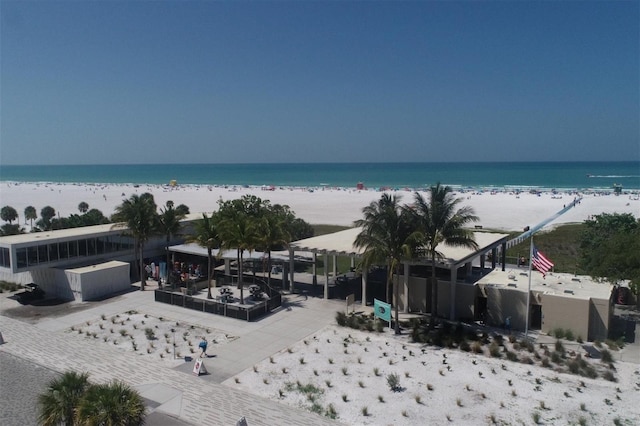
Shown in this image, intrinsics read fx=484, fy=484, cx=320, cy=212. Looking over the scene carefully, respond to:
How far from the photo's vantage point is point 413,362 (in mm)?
17000

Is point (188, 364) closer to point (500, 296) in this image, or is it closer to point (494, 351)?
point (494, 351)

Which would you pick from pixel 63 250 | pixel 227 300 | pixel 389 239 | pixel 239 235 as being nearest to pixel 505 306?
pixel 389 239

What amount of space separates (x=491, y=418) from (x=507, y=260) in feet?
74.9

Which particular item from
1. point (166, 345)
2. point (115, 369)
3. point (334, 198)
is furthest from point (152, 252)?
point (334, 198)

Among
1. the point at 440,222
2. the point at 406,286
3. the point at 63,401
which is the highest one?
the point at 440,222

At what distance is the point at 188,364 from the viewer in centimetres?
1683

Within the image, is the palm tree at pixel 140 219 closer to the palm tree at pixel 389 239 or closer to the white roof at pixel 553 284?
the palm tree at pixel 389 239

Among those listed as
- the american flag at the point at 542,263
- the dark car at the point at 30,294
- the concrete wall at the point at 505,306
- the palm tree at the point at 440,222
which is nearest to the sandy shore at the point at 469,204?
the dark car at the point at 30,294

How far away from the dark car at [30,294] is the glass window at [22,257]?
151cm

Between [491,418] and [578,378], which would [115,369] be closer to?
[491,418]

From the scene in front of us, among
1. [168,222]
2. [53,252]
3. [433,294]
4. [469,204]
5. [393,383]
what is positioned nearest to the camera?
[393,383]

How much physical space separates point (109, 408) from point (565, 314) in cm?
1728

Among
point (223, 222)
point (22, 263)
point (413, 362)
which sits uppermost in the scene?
point (223, 222)

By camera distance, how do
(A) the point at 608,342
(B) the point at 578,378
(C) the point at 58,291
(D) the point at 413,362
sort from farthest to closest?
(C) the point at 58,291
(A) the point at 608,342
(D) the point at 413,362
(B) the point at 578,378
